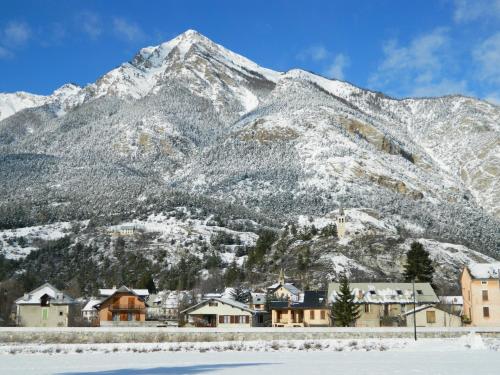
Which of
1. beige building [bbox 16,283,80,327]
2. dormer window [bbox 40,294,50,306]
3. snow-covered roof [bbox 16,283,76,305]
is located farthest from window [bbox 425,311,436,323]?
dormer window [bbox 40,294,50,306]

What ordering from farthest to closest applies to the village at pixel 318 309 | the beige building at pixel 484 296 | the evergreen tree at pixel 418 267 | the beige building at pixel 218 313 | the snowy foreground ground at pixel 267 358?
the evergreen tree at pixel 418 267 → the beige building at pixel 218 313 → the village at pixel 318 309 → the beige building at pixel 484 296 → the snowy foreground ground at pixel 267 358

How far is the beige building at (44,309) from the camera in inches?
3634

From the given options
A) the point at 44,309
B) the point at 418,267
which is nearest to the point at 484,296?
the point at 418,267

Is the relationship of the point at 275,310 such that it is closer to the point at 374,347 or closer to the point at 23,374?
the point at 374,347

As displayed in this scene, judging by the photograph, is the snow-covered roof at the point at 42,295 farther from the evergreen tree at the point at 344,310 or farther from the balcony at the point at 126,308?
the evergreen tree at the point at 344,310

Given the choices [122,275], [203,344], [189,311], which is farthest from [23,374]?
[122,275]

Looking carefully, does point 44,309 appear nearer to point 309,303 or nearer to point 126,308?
point 126,308

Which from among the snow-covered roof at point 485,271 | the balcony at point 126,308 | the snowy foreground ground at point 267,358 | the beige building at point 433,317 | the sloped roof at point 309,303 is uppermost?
the snow-covered roof at point 485,271

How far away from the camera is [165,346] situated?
62531mm

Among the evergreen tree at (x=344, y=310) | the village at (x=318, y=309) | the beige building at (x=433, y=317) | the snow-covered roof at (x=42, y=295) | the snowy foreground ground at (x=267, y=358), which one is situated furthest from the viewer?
the snow-covered roof at (x=42, y=295)

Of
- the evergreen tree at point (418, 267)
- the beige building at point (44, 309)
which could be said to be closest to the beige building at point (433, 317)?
the evergreen tree at point (418, 267)

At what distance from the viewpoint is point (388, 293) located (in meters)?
97.9

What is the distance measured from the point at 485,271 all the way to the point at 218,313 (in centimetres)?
3643

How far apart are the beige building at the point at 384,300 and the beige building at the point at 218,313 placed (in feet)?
43.5
